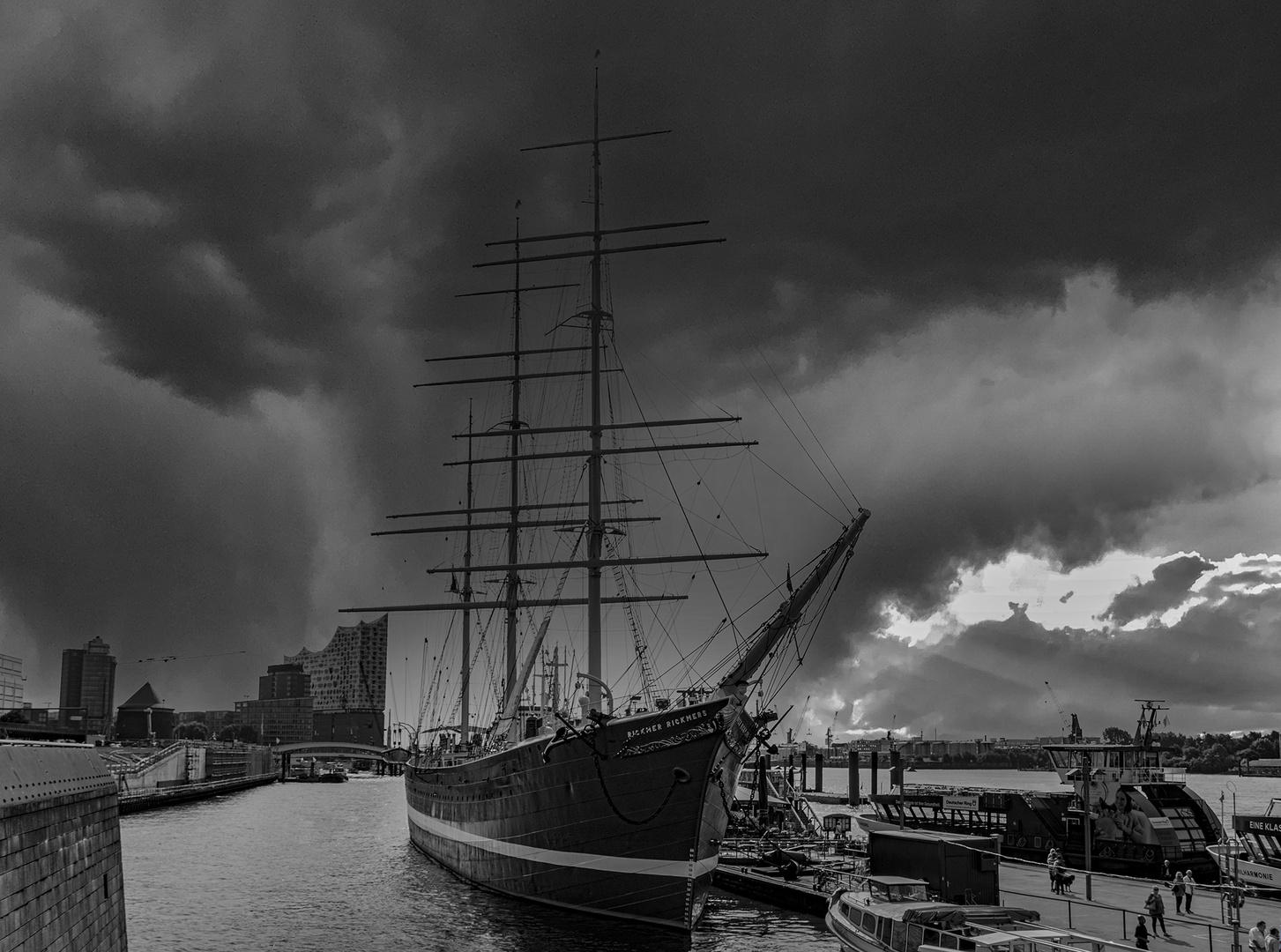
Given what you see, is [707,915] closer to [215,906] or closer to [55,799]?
[215,906]

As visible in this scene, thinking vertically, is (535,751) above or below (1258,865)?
above

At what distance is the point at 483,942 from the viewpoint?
118 ft

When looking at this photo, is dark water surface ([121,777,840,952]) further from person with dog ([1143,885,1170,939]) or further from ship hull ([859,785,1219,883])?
ship hull ([859,785,1219,883])

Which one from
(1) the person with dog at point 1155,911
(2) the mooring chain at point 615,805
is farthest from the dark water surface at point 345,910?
(1) the person with dog at point 1155,911

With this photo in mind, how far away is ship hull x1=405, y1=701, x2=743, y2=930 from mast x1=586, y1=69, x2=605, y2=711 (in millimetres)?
6920

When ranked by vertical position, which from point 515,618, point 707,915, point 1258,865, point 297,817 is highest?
point 515,618

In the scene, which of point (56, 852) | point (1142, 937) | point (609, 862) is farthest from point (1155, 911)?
point (56, 852)

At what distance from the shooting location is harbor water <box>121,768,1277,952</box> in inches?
1419

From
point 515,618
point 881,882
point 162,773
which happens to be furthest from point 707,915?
point 162,773

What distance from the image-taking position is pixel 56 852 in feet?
58.1

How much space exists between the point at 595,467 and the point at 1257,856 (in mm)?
32966

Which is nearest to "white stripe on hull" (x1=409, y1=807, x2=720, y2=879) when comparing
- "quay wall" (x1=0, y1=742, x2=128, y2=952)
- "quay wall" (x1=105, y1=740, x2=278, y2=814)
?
"quay wall" (x1=0, y1=742, x2=128, y2=952)

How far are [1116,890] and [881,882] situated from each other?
14.9 m

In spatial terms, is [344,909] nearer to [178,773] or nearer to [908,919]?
[908,919]
